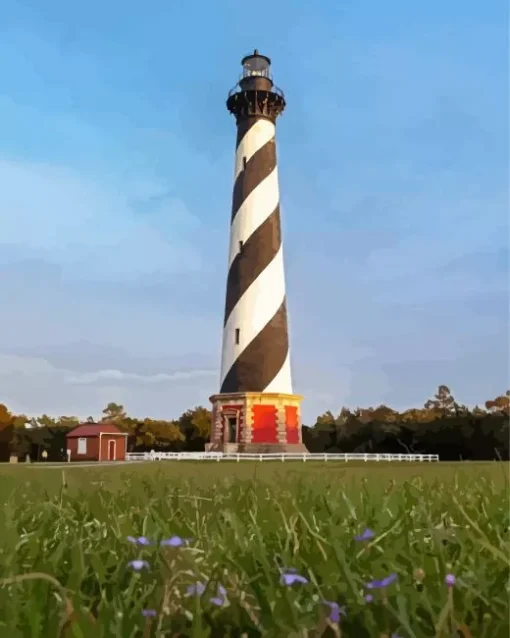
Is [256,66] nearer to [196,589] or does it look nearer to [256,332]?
[256,332]

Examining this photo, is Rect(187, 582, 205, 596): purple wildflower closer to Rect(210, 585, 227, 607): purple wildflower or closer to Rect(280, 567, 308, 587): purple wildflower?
Rect(210, 585, 227, 607): purple wildflower

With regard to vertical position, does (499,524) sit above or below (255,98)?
below

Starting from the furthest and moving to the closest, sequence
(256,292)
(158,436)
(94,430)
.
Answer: (158,436) < (94,430) < (256,292)

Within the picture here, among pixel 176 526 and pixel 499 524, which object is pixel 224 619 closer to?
pixel 176 526

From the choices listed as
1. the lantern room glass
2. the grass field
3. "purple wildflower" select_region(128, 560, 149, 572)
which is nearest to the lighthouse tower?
the lantern room glass

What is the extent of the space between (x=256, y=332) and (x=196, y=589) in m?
25.9

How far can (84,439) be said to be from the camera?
116ft

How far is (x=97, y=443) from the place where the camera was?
3472cm

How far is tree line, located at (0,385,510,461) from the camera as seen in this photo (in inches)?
1314

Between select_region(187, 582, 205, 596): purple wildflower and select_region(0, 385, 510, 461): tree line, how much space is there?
30.6 metres

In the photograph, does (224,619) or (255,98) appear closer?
(224,619)

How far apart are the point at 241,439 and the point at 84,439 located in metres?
11.7

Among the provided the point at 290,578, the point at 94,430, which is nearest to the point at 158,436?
the point at 94,430

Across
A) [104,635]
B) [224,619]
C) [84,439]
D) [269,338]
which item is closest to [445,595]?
[224,619]
